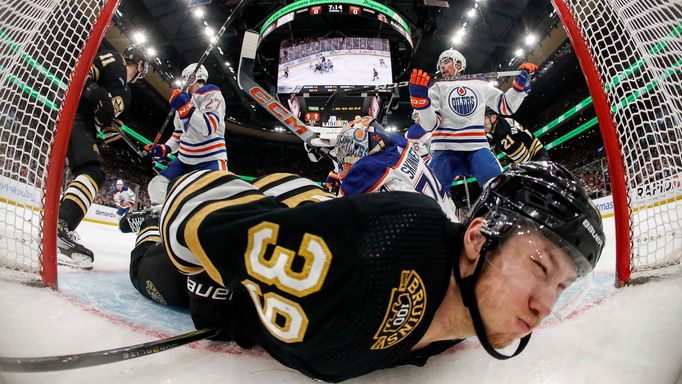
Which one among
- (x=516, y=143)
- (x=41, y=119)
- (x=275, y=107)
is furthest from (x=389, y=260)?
(x=516, y=143)

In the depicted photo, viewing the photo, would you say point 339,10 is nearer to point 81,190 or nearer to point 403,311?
point 81,190

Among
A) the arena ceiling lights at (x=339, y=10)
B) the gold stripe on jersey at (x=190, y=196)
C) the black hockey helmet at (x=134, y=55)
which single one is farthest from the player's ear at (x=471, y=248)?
the arena ceiling lights at (x=339, y=10)

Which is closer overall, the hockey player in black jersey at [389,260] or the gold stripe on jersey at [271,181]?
the hockey player in black jersey at [389,260]

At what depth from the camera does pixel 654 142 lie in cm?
132

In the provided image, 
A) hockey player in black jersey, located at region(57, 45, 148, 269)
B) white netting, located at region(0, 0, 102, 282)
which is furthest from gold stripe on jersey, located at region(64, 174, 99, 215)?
white netting, located at region(0, 0, 102, 282)

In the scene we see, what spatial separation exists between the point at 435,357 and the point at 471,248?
382 millimetres

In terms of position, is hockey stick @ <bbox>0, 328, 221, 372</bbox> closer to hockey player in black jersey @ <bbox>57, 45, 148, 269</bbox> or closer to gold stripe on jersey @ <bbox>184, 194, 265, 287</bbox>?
gold stripe on jersey @ <bbox>184, 194, 265, 287</bbox>

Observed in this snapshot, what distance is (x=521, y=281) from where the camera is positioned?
25.5 inches

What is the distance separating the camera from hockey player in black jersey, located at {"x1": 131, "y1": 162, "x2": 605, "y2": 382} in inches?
24.6

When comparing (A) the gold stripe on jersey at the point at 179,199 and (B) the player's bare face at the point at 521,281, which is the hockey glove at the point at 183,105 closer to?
(A) the gold stripe on jersey at the point at 179,199

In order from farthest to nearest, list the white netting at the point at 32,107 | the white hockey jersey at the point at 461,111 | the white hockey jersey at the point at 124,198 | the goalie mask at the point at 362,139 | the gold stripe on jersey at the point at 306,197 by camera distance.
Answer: the white hockey jersey at the point at 124,198 → the white hockey jersey at the point at 461,111 → the goalie mask at the point at 362,139 → the white netting at the point at 32,107 → the gold stripe on jersey at the point at 306,197

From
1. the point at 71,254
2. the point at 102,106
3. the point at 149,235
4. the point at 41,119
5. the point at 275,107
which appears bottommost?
the point at 71,254

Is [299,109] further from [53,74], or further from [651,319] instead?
[651,319]

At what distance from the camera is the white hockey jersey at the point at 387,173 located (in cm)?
193
